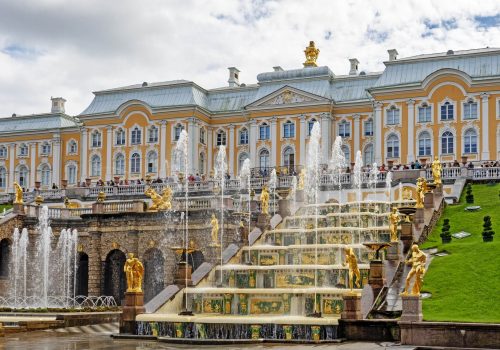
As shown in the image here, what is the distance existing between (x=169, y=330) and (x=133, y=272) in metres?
2.68

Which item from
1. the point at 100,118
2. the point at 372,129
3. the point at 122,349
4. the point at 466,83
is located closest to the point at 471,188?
the point at 466,83

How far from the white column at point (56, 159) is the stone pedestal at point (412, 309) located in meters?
62.8

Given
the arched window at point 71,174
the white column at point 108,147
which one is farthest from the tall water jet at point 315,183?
the arched window at point 71,174

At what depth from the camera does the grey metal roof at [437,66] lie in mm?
61900

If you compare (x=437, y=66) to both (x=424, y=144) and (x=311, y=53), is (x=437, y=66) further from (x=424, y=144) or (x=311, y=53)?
(x=311, y=53)

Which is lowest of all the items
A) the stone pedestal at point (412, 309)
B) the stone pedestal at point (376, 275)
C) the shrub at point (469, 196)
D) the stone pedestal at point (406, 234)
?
the stone pedestal at point (412, 309)

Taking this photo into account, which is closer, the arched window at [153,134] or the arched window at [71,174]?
the arched window at [153,134]

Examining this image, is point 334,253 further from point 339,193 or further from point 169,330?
point 339,193

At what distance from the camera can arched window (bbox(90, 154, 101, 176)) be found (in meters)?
75.0

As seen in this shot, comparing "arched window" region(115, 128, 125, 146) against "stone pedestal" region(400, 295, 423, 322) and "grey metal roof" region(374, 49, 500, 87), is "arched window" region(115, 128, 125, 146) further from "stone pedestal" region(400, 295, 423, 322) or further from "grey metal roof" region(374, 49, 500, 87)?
"stone pedestal" region(400, 295, 423, 322)

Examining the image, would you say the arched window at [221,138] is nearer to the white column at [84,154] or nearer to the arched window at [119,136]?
the arched window at [119,136]

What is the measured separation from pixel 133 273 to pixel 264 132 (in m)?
46.2

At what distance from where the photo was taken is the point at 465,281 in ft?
77.8

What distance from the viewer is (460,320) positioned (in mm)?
19688
